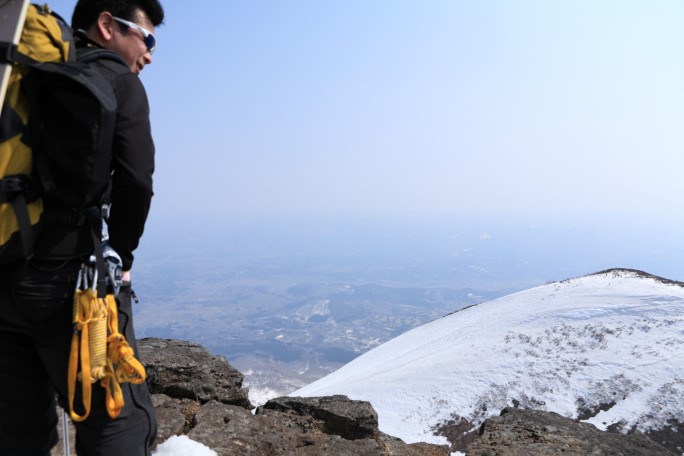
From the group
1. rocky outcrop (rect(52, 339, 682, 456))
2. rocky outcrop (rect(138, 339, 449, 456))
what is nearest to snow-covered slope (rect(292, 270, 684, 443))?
rocky outcrop (rect(52, 339, 682, 456))

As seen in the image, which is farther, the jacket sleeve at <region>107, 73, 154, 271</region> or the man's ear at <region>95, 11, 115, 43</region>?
the man's ear at <region>95, 11, 115, 43</region>

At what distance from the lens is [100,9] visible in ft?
12.3

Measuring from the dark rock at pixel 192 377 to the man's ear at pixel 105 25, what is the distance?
686 cm

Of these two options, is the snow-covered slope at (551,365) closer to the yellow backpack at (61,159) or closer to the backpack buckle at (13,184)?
the yellow backpack at (61,159)

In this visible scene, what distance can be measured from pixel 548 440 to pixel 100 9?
9218mm

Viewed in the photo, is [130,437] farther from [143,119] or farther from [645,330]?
[645,330]

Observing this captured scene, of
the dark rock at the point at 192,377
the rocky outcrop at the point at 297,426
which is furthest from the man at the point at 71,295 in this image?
the dark rock at the point at 192,377

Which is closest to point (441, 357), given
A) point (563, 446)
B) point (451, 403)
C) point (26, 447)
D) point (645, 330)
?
point (451, 403)

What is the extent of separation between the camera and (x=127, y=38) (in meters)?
3.85

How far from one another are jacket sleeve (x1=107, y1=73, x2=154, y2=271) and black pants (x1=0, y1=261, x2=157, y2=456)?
48 cm

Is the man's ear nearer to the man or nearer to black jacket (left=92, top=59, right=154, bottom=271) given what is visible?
the man

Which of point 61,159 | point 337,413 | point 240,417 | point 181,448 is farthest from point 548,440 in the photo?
point 61,159

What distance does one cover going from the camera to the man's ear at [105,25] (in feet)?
12.3

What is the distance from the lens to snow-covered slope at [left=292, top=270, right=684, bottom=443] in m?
22.0
